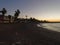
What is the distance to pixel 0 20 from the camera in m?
152

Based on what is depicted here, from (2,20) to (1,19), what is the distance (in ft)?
4.16

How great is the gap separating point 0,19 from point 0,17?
432cm

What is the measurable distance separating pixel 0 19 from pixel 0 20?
5.03ft

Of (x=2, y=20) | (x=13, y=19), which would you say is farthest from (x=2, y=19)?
(x=13, y=19)

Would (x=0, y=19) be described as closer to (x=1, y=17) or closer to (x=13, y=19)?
(x=1, y=17)

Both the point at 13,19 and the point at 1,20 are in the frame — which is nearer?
the point at 1,20

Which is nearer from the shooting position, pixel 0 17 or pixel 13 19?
pixel 0 17

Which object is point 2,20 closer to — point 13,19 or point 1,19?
point 1,19

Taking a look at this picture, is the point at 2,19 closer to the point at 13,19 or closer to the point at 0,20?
the point at 0,20

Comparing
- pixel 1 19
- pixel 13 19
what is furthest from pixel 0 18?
pixel 13 19

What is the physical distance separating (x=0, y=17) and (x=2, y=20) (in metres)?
3.50

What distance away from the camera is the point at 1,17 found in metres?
158

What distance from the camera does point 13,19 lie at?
199875mm

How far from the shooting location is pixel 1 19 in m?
156
